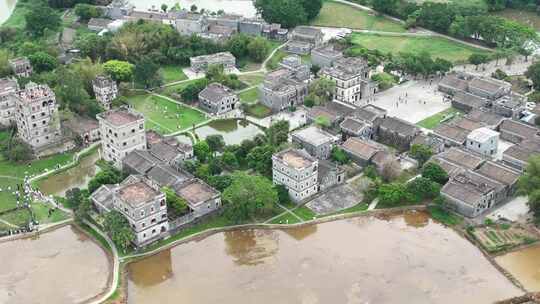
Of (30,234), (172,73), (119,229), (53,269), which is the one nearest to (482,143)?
(119,229)

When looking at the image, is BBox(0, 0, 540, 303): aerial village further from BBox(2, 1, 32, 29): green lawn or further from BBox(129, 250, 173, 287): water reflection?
BBox(2, 1, 32, 29): green lawn

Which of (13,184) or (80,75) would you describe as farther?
(80,75)

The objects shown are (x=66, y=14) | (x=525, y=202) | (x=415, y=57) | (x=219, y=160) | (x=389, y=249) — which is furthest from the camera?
(x=66, y=14)

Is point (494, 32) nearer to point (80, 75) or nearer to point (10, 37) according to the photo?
point (80, 75)

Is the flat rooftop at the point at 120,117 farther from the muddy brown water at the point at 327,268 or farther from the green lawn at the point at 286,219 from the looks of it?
the green lawn at the point at 286,219

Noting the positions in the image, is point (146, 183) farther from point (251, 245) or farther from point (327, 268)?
point (327, 268)

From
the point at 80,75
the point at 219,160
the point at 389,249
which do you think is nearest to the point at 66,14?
the point at 80,75

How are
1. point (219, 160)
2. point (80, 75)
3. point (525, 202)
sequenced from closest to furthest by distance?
point (525, 202)
point (219, 160)
point (80, 75)
